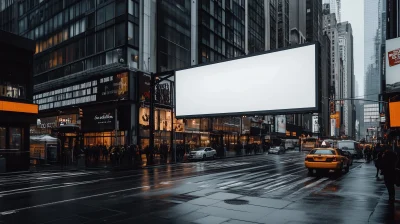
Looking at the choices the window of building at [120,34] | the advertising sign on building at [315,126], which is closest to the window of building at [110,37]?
the window of building at [120,34]

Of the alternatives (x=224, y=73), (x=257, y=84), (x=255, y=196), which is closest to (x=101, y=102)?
(x=224, y=73)

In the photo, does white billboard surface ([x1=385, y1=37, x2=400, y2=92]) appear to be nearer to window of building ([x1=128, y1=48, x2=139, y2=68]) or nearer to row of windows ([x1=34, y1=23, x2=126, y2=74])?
window of building ([x1=128, y1=48, x2=139, y2=68])

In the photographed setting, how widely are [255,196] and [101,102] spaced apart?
3502 cm

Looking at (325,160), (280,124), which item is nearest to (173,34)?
(325,160)

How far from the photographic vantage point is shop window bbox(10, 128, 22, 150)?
24.3m

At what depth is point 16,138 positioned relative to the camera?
24734 mm

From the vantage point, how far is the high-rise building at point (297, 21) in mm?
132875

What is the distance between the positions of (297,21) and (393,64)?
120m

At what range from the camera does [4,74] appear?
24.5 m

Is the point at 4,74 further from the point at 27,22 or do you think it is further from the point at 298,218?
the point at 27,22

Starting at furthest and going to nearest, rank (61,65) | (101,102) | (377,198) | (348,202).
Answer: (61,65) < (101,102) < (377,198) < (348,202)

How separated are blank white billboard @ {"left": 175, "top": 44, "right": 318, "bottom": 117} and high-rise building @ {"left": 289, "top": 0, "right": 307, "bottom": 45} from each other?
108m

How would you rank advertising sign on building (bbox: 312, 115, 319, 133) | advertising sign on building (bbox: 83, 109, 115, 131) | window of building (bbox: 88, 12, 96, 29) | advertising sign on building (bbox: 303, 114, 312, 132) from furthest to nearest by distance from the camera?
advertising sign on building (bbox: 312, 115, 319, 133), advertising sign on building (bbox: 303, 114, 312, 132), window of building (bbox: 88, 12, 96, 29), advertising sign on building (bbox: 83, 109, 115, 131)

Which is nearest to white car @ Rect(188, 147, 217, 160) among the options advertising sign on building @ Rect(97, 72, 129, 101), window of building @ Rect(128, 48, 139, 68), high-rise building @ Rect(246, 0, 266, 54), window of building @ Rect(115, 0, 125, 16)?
advertising sign on building @ Rect(97, 72, 129, 101)
